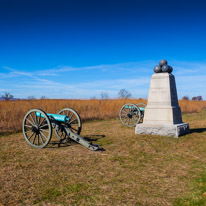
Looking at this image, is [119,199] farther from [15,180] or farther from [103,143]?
[103,143]

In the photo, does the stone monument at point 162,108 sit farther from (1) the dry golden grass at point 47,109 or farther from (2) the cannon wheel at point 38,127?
(1) the dry golden grass at point 47,109

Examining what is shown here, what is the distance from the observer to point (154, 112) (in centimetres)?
789

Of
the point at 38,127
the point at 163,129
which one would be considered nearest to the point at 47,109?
the point at 38,127

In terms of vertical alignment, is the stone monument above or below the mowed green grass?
above

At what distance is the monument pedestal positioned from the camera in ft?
24.5

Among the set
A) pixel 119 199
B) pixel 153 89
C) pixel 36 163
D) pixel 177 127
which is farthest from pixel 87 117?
pixel 119 199

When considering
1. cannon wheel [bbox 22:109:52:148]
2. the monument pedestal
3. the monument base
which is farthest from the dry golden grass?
the monument pedestal

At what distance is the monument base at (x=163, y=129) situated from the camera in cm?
729

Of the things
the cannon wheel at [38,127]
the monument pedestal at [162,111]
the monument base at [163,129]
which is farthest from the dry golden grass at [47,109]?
the monument pedestal at [162,111]

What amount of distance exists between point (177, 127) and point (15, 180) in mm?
5453

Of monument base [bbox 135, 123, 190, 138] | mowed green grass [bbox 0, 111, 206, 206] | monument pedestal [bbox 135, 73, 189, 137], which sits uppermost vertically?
monument pedestal [bbox 135, 73, 189, 137]

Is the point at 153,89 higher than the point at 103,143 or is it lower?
higher

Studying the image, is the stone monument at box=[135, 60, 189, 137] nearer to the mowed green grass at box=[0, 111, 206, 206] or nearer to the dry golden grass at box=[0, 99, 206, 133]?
the mowed green grass at box=[0, 111, 206, 206]

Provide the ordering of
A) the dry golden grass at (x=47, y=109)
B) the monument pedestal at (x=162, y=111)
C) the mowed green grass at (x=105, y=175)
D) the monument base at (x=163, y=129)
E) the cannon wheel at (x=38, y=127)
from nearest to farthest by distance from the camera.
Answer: the mowed green grass at (x=105, y=175)
the cannon wheel at (x=38, y=127)
the monument base at (x=163, y=129)
the monument pedestal at (x=162, y=111)
the dry golden grass at (x=47, y=109)
